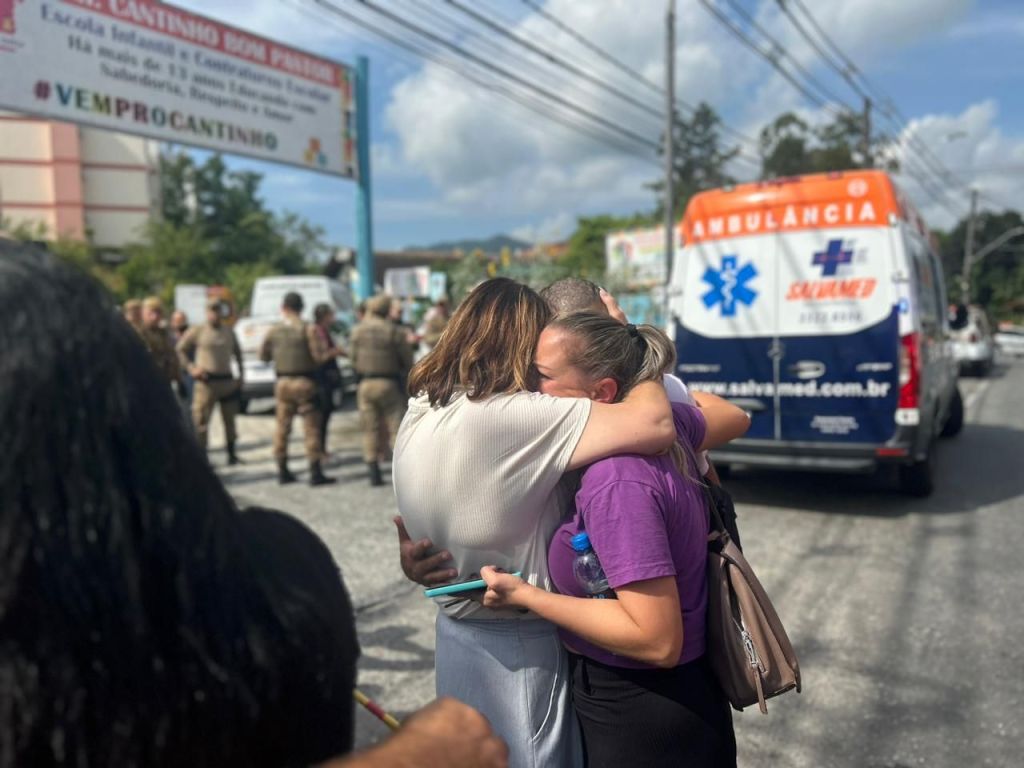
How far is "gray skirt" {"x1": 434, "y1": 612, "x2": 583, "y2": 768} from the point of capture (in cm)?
161

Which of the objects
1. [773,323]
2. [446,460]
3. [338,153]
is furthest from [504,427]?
[338,153]

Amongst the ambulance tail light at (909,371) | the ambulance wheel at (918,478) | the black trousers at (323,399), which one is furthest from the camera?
the black trousers at (323,399)

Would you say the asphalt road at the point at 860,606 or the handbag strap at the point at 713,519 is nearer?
the handbag strap at the point at 713,519

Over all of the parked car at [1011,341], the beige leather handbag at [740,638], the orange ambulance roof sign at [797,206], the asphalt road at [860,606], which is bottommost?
the asphalt road at [860,606]

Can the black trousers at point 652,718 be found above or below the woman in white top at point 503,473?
below

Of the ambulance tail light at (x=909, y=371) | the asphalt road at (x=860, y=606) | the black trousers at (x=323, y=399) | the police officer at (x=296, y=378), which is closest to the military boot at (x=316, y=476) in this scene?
the police officer at (x=296, y=378)

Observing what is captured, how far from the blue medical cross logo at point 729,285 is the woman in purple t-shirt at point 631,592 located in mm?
4683

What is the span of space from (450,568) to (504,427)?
34cm

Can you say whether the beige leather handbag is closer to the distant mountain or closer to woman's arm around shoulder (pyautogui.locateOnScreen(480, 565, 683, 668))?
woman's arm around shoulder (pyautogui.locateOnScreen(480, 565, 683, 668))

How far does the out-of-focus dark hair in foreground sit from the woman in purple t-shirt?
78cm

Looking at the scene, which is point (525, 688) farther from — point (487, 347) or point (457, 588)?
point (487, 347)

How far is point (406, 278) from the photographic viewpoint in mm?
22328

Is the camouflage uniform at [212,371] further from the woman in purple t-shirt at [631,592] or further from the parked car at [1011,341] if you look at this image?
the parked car at [1011,341]

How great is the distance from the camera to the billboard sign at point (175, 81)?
23.6ft
